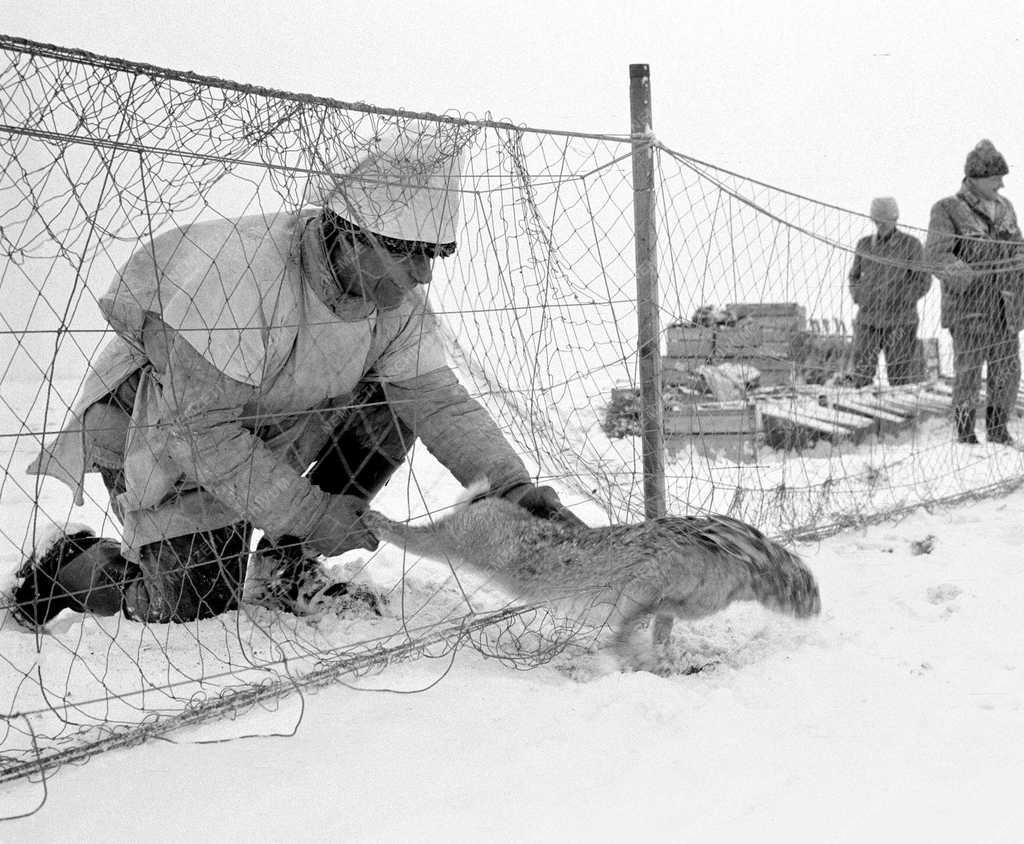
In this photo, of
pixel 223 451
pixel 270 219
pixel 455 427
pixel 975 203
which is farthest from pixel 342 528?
pixel 975 203

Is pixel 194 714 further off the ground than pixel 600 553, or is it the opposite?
pixel 600 553

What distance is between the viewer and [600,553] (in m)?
2.21

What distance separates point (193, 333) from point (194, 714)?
0.79m

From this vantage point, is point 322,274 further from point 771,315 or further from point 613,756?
point 771,315

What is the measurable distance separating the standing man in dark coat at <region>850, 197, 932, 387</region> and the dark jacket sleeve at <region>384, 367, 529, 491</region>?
2774mm

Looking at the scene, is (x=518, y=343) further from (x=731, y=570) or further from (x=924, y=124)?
(x=924, y=124)

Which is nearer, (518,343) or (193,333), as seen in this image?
(193,333)

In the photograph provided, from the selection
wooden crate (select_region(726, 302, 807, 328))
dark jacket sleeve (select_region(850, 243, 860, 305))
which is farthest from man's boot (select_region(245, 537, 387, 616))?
wooden crate (select_region(726, 302, 807, 328))

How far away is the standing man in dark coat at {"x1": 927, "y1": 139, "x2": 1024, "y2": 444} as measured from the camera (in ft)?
17.1

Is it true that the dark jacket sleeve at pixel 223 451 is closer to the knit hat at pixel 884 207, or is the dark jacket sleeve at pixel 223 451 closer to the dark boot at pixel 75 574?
the dark boot at pixel 75 574

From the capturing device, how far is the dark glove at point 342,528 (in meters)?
2.31

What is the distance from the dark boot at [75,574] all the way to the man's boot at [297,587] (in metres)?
0.35

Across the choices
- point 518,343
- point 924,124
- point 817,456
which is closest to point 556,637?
point 518,343

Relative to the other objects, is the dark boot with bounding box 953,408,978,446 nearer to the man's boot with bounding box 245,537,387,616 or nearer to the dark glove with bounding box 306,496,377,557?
the man's boot with bounding box 245,537,387,616
